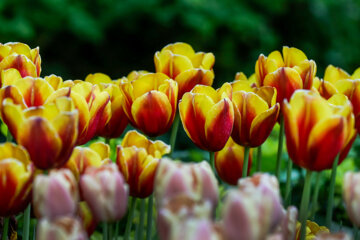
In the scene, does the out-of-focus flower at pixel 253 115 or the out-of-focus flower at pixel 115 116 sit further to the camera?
the out-of-focus flower at pixel 115 116

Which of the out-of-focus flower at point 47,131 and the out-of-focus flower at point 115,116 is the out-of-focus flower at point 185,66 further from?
the out-of-focus flower at point 47,131

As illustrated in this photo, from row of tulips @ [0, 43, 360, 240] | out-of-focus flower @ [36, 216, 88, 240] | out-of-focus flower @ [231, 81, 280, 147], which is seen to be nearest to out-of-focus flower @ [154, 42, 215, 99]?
row of tulips @ [0, 43, 360, 240]

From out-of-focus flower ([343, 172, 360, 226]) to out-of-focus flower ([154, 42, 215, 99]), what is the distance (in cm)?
42

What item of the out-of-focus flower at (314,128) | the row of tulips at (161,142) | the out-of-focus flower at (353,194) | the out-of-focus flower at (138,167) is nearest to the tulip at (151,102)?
the row of tulips at (161,142)

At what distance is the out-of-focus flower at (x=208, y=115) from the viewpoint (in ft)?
2.92

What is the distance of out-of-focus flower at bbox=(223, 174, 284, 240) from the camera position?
0.56 meters

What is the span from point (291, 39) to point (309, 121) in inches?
134

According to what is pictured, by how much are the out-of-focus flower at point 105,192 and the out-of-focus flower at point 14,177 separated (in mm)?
80

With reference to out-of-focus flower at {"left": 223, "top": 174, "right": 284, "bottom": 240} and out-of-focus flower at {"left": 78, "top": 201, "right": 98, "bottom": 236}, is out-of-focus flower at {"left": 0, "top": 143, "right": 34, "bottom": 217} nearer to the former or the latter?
out-of-focus flower at {"left": 78, "top": 201, "right": 98, "bottom": 236}

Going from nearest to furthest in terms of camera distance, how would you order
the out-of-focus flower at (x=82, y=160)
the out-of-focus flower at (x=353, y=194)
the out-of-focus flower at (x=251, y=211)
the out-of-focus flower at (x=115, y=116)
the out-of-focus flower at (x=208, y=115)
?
the out-of-focus flower at (x=251, y=211) < the out-of-focus flower at (x=353, y=194) < the out-of-focus flower at (x=82, y=160) < the out-of-focus flower at (x=208, y=115) < the out-of-focus flower at (x=115, y=116)

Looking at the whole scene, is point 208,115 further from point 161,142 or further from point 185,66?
point 185,66

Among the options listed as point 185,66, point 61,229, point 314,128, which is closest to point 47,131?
point 61,229

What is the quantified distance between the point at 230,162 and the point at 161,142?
21 cm

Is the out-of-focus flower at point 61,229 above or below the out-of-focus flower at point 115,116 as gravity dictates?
below
